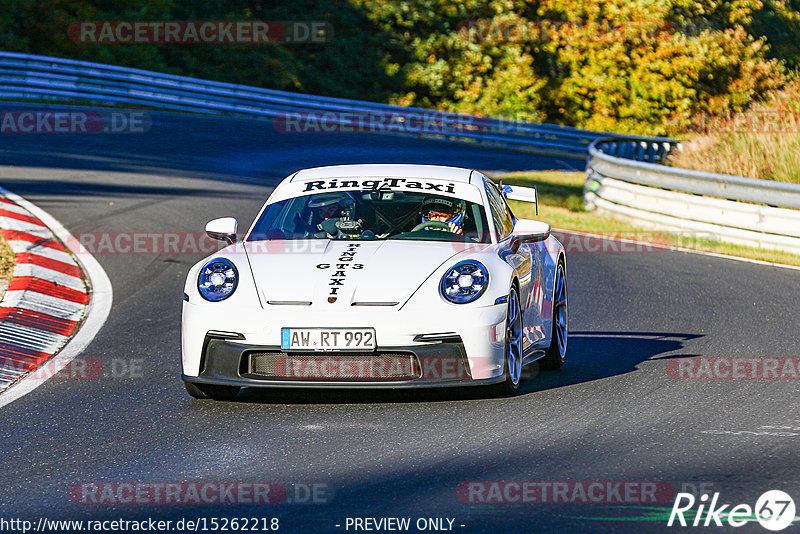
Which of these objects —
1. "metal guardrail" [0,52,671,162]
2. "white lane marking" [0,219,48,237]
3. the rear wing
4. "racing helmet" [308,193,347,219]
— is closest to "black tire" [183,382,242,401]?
"racing helmet" [308,193,347,219]

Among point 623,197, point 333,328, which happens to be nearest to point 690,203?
point 623,197

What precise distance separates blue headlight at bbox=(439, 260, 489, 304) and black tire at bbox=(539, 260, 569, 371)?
142 cm

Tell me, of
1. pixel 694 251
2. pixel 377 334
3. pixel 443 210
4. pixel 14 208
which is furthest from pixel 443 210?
pixel 14 208

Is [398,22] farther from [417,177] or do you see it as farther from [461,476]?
[461,476]

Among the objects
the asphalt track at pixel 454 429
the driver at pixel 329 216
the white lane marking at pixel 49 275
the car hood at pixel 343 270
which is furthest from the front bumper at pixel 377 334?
the white lane marking at pixel 49 275

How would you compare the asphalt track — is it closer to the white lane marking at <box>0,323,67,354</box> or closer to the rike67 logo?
the rike67 logo

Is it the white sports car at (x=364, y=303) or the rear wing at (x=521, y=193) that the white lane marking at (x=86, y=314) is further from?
the rear wing at (x=521, y=193)

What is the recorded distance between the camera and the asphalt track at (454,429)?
16.9 ft

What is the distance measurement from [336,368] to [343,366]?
0.04 m

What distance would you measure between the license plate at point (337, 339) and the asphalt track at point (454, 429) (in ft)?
1.30

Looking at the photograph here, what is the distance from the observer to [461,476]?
557cm

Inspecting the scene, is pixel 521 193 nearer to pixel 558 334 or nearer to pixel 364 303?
pixel 558 334

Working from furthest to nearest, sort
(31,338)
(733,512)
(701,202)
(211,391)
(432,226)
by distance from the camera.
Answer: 1. (701,202)
2. (31,338)
3. (432,226)
4. (211,391)
5. (733,512)

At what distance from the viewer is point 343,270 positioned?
7.22 meters
